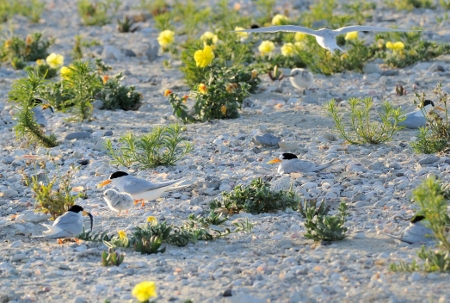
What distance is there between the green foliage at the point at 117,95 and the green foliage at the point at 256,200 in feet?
9.47

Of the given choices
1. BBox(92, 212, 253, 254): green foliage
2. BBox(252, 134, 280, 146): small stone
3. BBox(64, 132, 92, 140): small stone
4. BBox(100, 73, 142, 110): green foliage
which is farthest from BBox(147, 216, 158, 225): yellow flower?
BBox(100, 73, 142, 110): green foliage

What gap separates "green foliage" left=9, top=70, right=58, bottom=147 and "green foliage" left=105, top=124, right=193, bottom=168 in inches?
27.4

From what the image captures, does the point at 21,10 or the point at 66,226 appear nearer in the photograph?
the point at 66,226

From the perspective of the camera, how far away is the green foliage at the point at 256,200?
17.9ft

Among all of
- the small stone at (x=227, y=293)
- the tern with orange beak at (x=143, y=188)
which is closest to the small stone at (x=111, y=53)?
the tern with orange beak at (x=143, y=188)

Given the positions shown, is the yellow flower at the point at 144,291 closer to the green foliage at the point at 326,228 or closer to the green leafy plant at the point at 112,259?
the green leafy plant at the point at 112,259

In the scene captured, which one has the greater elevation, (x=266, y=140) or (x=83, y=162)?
(x=266, y=140)

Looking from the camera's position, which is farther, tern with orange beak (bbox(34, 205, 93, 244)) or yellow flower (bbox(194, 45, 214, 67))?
yellow flower (bbox(194, 45, 214, 67))

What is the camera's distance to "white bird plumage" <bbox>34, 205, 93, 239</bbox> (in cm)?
507

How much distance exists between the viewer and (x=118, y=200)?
217 inches

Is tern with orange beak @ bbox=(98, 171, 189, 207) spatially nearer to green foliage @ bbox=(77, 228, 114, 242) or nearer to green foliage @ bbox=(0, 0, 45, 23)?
green foliage @ bbox=(77, 228, 114, 242)

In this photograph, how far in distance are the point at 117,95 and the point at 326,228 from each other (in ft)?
12.6

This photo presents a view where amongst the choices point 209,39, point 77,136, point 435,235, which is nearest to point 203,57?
point 77,136

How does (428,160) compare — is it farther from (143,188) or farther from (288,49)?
(288,49)
